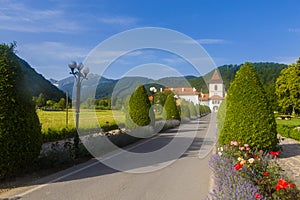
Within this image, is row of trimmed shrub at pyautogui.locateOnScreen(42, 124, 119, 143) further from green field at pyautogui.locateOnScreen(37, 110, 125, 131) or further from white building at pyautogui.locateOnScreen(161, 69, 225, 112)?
white building at pyautogui.locateOnScreen(161, 69, 225, 112)

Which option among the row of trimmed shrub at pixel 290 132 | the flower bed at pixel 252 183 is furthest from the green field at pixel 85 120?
the flower bed at pixel 252 183

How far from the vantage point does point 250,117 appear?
8641 millimetres

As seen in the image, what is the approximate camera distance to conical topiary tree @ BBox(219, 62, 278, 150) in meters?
8.59

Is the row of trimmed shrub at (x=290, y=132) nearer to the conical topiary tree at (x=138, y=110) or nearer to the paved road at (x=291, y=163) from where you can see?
the paved road at (x=291, y=163)

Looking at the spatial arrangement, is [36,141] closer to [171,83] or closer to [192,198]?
[192,198]

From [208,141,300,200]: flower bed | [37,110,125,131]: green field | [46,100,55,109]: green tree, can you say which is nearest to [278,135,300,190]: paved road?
[208,141,300,200]: flower bed

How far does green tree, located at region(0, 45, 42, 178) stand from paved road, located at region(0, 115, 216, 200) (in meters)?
0.64

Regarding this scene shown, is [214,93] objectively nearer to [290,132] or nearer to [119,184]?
[290,132]

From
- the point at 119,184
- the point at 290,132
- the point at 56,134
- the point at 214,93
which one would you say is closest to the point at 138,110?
the point at 56,134

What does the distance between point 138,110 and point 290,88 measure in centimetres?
3633

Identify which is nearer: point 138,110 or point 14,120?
point 14,120

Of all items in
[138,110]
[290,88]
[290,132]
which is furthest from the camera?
[290,88]

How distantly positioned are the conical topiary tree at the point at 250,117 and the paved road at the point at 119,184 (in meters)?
1.49

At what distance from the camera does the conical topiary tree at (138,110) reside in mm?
17734
